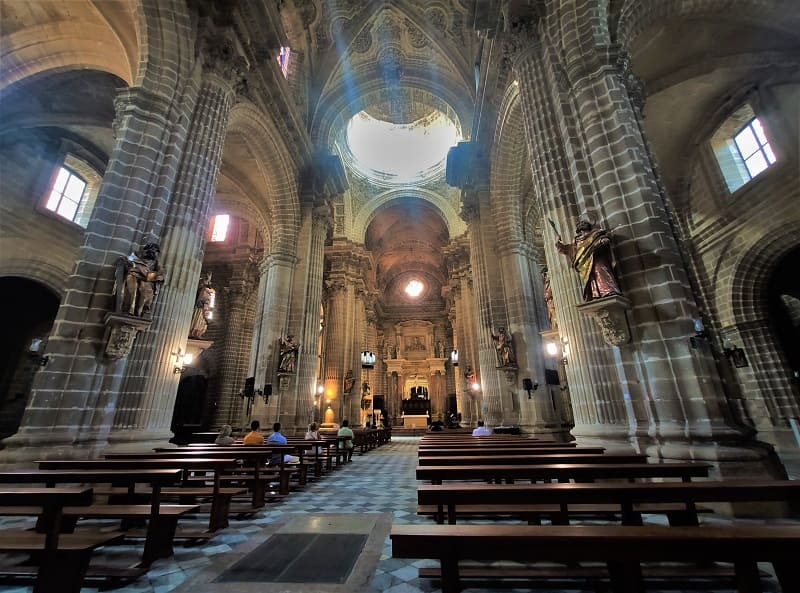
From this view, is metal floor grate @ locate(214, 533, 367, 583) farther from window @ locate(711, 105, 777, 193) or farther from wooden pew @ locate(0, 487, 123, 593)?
window @ locate(711, 105, 777, 193)

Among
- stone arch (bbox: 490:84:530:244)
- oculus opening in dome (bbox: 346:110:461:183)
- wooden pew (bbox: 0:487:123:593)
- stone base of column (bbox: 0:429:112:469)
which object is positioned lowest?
wooden pew (bbox: 0:487:123:593)

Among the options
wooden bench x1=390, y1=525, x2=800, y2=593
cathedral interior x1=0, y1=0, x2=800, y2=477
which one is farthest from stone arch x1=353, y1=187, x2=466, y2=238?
wooden bench x1=390, y1=525, x2=800, y2=593

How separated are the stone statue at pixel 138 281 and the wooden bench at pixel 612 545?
20.7ft

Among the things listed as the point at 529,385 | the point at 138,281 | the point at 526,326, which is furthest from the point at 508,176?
the point at 138,281

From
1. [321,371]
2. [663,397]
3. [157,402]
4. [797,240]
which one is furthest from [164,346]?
[797,240]

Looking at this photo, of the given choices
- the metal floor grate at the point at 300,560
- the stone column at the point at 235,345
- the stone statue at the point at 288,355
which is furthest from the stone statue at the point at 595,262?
the stone column at the point at 235,345

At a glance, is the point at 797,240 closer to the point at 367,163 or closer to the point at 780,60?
the point at 780,60

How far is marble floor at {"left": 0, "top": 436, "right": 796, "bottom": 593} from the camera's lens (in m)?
2.41

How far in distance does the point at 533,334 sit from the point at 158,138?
1098 centimetres

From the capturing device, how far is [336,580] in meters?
2.50

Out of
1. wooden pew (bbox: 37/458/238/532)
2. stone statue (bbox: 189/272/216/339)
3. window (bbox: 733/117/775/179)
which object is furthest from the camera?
window (bbox: 733/117/775/179)

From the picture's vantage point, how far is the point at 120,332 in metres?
5.63

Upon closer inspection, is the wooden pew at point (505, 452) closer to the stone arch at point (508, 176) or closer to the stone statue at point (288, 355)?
the stone statue at point (288, 355)

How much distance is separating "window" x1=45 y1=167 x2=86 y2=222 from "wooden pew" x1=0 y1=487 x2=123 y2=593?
1509 cm
